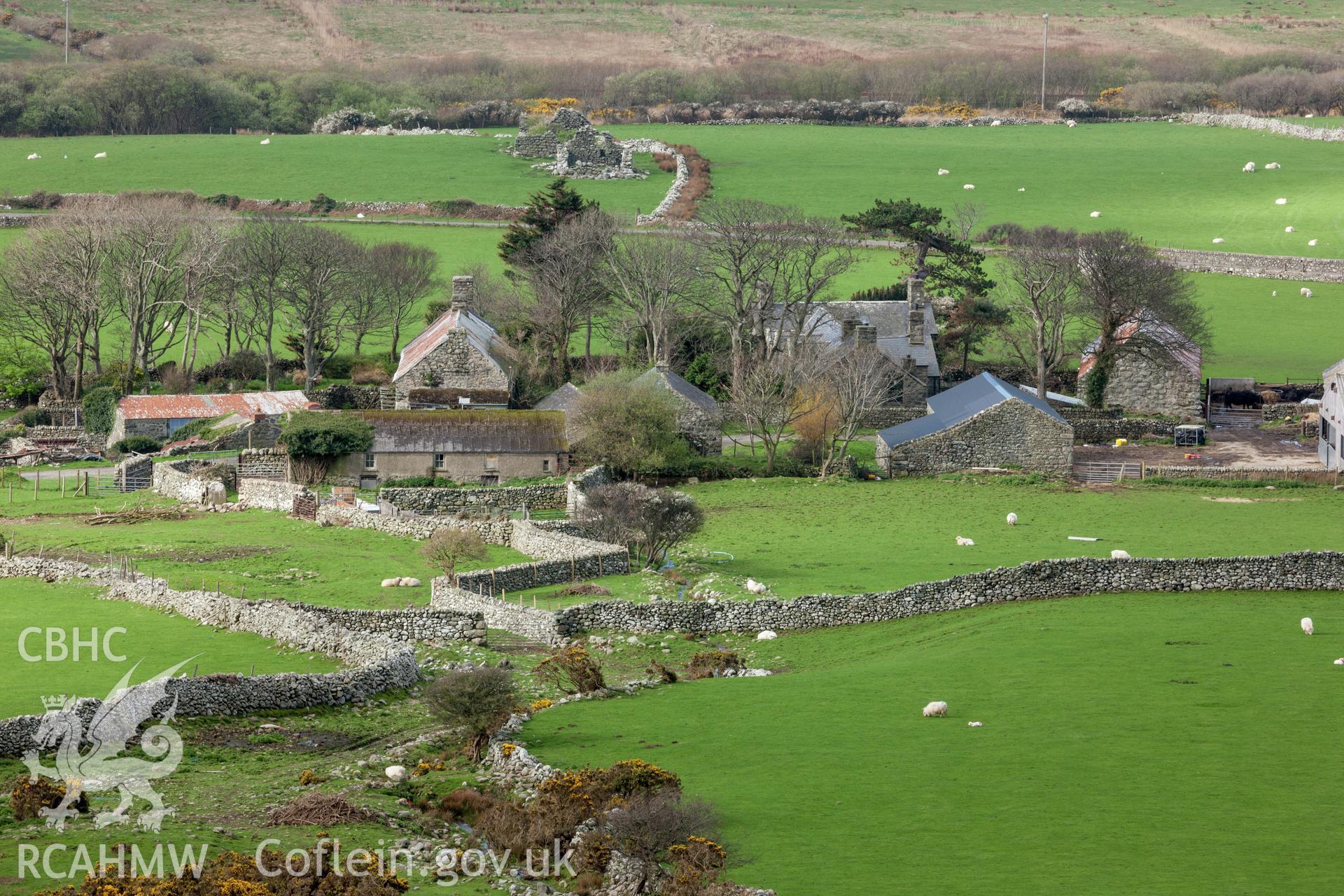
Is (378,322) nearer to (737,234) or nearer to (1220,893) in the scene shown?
(737,234)

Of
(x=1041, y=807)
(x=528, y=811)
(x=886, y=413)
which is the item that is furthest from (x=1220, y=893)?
(x=886, y=413)

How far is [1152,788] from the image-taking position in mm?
26609

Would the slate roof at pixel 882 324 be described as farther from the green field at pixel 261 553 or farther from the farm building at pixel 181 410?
the green field at pixel 261 553

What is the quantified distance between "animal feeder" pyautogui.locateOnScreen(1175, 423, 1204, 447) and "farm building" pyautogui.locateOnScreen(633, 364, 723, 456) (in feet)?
59.5

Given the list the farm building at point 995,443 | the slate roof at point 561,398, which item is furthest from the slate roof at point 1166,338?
the slate roof at point 561,398

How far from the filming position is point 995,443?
206 feet

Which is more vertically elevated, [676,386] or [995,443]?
[676,386]

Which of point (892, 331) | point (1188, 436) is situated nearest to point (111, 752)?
point (1188, 436)

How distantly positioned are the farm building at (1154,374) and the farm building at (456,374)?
2523 cm

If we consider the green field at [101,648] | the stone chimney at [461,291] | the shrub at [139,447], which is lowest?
the shrub at [139,447]

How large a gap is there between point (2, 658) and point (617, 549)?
1716 centimetres

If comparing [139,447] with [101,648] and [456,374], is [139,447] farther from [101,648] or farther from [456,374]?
[101,648]

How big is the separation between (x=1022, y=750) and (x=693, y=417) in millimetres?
37059

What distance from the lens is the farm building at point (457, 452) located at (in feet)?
202
